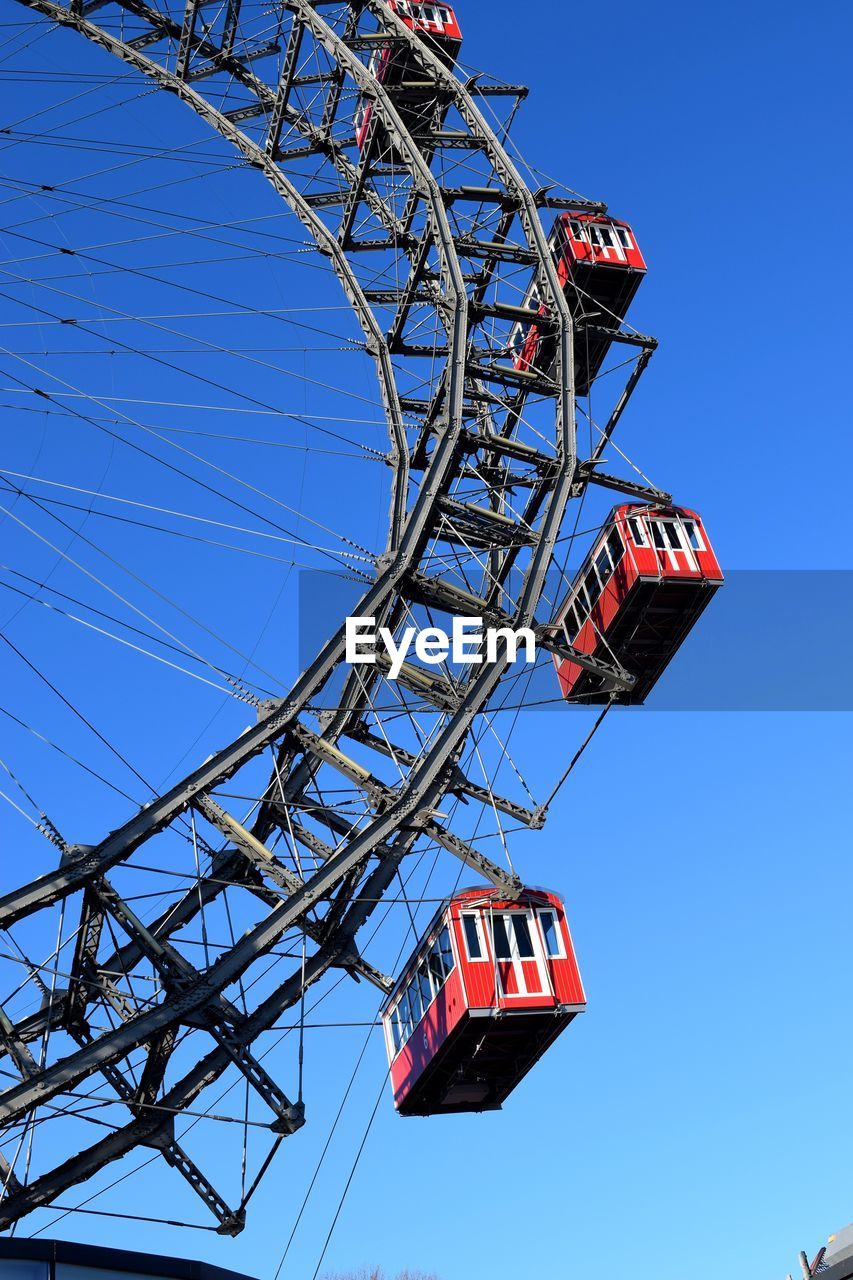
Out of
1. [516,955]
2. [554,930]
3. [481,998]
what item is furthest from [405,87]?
[481,998]

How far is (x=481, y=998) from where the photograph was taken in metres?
26.9

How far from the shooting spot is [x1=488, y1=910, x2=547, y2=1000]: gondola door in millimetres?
27125

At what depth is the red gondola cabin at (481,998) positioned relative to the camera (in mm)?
27031

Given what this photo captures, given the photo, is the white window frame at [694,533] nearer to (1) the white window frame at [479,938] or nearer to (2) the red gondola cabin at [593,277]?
(2) the red gondola cabin at [593,277]

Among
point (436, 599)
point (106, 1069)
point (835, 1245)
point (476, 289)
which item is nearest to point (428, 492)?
point (436, 599)

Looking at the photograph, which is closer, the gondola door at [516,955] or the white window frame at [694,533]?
the gondola door at [516,955]

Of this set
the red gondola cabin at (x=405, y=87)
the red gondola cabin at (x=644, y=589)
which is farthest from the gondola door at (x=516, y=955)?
the red gondola cabin at (x=405, y=87)

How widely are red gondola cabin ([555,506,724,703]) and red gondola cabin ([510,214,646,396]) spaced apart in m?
4.53

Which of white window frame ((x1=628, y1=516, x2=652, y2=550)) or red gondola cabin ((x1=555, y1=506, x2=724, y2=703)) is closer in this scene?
red gondola cabin ((x1=555, y1=506, x2=724, y2=703))

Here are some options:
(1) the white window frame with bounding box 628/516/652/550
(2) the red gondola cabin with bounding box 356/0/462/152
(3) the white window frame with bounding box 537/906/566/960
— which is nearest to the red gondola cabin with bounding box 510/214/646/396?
(2) the red gondola cabin with bounding box 356/0/462/152

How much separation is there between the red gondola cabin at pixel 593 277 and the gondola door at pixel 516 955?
546 inches

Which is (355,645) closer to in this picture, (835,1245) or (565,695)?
(565,695)

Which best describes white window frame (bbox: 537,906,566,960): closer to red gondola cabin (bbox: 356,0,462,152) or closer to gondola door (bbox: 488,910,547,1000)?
gondola door (bbox: 488,910,547,1000)

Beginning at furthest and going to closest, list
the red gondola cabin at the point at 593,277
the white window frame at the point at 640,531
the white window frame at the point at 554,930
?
the red gondola cabin at the point at 593,277
the white window frame at the point at 640,531
the white window frame at the point at 554,930
